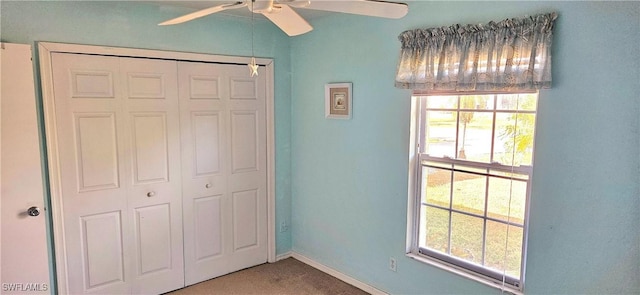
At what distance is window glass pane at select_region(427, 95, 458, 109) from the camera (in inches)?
96.1

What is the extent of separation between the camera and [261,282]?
10.5ft

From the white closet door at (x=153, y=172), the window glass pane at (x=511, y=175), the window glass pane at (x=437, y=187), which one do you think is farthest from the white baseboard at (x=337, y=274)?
the window glass pane at (x=511, y=175)

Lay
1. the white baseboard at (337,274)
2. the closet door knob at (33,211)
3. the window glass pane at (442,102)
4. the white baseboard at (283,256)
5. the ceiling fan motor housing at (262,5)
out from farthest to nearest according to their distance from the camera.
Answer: the white baseboard at (283,256), the white baseboard at (337,274), the window glass pane at (442,102), the closet door knob at (33,211), the ceiling fan motor housing at (262,5)

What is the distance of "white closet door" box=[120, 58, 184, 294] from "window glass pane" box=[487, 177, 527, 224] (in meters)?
2.24

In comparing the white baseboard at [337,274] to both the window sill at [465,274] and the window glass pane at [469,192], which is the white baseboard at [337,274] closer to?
the window sill at [465,274]

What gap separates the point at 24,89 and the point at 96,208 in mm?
889

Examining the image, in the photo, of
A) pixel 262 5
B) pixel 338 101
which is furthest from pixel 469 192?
pixel 262 5

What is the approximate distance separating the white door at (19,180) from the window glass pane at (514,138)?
2.73m

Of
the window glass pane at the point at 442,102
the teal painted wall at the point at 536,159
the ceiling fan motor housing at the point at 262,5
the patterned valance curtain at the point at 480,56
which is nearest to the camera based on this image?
the ceiling fan motor housing at the point at 262,5

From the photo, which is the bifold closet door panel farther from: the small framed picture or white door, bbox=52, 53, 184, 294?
the small framed picture

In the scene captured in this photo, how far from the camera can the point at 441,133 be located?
255 cm

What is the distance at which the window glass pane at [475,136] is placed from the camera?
230 centimetres

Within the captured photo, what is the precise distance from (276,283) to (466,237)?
157cm

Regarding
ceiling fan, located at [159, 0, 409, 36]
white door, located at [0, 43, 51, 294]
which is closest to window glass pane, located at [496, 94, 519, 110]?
ceiling fan, located at [159, 0, 409, 36]
